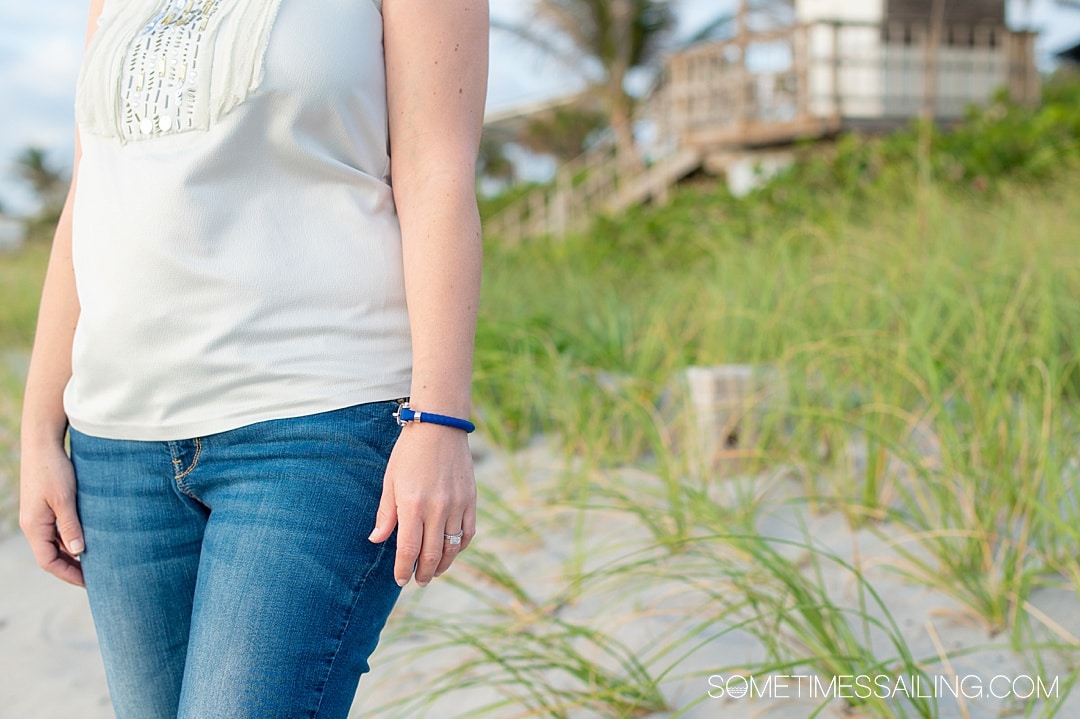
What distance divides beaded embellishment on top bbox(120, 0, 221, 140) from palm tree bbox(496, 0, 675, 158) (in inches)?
662

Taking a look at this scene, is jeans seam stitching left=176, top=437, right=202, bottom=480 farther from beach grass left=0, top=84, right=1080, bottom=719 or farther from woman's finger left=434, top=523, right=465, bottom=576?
beach grass left=0, top=84, right=1080, bottom=719

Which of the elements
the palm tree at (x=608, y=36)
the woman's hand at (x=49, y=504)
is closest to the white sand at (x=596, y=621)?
the woman's hand at (x=49, y=504)

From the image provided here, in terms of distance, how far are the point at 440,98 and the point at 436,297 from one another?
0.24 metres

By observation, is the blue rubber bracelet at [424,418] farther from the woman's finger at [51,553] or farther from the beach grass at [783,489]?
the beach grass at [783,489]

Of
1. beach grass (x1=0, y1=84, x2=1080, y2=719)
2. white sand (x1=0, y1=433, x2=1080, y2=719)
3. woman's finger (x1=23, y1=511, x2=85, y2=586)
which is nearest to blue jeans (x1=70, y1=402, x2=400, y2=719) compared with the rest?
woman's finger (x1=23, y1=511, x2=85, y2=586)

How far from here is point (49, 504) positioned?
3.82 ft

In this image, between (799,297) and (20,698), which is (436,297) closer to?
(20,698)

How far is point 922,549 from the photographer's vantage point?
2.25 meters

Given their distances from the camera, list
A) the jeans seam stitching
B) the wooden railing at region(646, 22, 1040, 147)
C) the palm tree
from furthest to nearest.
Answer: the palm tree < the wooden railing at region(646, 22, 1040, 147) < the jeans seam stitching

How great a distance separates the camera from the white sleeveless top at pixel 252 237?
101 cm

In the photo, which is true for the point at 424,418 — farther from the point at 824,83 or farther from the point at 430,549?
the point at 824,83

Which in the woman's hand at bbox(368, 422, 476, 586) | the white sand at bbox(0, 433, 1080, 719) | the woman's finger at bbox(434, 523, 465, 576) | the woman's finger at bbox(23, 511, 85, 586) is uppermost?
the woman's hand at bbox(368, 422, 476, 586)

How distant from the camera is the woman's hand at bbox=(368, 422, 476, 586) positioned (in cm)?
93

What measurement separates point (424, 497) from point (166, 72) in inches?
23.7
